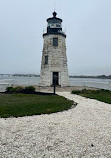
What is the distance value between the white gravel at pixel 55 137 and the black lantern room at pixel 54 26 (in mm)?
13802

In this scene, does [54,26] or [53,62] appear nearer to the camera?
[53,62]

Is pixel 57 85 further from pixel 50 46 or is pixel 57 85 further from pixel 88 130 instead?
pixel 88 130

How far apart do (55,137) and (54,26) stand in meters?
15.6

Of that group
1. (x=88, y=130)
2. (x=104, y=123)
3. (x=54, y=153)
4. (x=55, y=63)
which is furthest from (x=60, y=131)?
(x=55, y=63)

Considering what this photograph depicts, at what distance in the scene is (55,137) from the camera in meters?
4.12

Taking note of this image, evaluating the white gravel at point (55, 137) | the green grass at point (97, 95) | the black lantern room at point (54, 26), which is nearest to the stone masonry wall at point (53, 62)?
the black lantern room at point (54, 26)

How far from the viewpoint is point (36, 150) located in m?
3.46

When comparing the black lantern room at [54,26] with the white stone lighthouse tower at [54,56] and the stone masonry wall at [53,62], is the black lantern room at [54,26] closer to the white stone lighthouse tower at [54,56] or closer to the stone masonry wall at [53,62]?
the white stone lighthouse tower at [54,56]

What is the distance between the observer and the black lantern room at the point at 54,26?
18000 millimetres

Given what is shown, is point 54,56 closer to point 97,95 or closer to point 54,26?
point 54,26

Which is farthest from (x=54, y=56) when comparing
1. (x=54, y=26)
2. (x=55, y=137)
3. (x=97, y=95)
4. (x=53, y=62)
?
(x=55, y=137)

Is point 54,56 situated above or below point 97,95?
above

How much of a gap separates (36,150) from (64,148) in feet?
1.98

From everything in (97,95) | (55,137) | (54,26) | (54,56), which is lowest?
(55,137)
